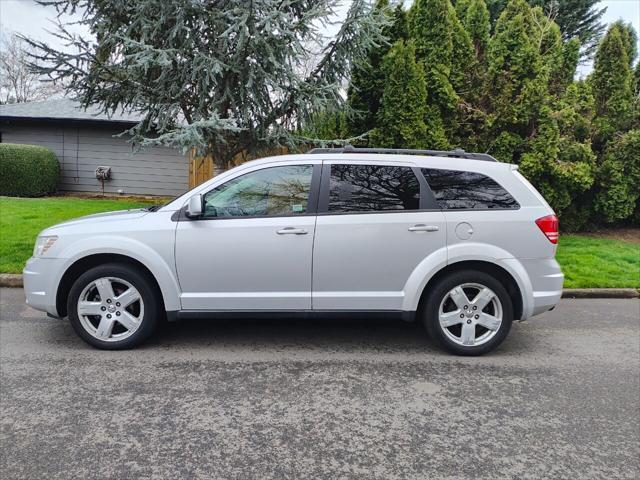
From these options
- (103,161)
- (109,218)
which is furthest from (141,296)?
(103,161)

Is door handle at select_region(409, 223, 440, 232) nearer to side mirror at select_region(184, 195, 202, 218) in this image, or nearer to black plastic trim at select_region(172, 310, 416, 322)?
black plastic trim at select_region(172, 310, 416, 322)

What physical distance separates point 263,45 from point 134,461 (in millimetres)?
6852

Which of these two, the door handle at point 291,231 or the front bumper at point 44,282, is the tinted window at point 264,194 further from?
the front bumper at point 44,282

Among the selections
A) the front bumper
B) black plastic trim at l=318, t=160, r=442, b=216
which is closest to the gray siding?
the front bumper

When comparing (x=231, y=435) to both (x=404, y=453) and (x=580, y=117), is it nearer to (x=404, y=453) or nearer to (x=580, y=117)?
(x=404, y=453)

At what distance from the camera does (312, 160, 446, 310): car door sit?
4133mm

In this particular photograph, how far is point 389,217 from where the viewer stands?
164 inches

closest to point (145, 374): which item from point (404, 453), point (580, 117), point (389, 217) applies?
point (404, 453)

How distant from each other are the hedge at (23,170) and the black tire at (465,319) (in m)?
14.4

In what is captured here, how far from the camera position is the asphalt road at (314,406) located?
8.59 ft

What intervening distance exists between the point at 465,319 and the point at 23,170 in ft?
48.4

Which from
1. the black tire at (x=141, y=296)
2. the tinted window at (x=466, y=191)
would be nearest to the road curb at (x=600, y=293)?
the tinted window at (x=466, y=191)

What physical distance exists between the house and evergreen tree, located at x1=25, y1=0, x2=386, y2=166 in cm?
711

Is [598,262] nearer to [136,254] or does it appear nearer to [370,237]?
[370,237]
